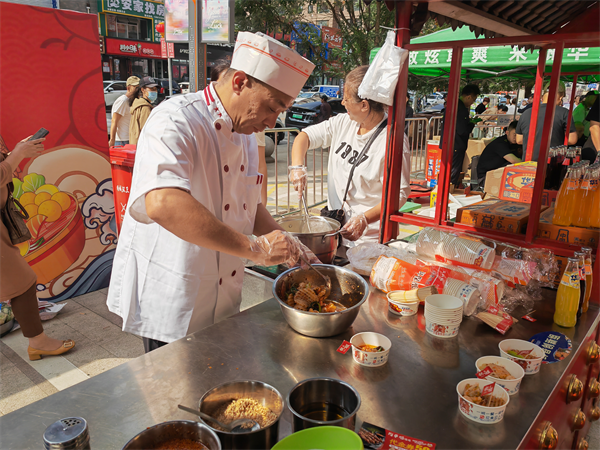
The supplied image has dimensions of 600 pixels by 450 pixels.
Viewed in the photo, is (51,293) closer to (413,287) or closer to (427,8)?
(413,287)

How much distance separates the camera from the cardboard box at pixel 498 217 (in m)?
2.18

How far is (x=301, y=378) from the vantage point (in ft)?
4.45

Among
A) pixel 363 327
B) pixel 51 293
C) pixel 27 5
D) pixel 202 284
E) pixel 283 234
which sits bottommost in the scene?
pixel 51 293

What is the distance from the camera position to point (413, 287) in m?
1.86

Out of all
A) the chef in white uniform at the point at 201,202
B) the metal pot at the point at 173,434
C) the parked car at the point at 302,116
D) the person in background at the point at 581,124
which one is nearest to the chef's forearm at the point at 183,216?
the chef in white uniform at the point at 201,202

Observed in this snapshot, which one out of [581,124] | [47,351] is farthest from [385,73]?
[581,124]

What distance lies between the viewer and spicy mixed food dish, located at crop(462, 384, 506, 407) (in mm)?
1239

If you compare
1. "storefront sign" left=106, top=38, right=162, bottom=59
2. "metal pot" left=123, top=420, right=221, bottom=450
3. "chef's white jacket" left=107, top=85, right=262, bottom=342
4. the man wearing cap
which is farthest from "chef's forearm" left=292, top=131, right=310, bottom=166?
"storefront sign" left=106, top=38, right=162, bottom=59

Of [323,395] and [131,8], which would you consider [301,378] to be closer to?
[323,395]

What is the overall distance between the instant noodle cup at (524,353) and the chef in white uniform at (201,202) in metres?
0.84

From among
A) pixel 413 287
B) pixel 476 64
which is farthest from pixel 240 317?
pixel 476 64

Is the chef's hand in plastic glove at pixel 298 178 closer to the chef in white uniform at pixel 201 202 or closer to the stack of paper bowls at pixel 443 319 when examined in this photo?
the chef in white uniform at pixel 201 202

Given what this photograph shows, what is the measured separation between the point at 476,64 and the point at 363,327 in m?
5.96

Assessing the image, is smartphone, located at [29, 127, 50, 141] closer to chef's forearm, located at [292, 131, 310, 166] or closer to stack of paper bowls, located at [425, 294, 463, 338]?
chef's forearm, located at [292, 131, 310, 166]
